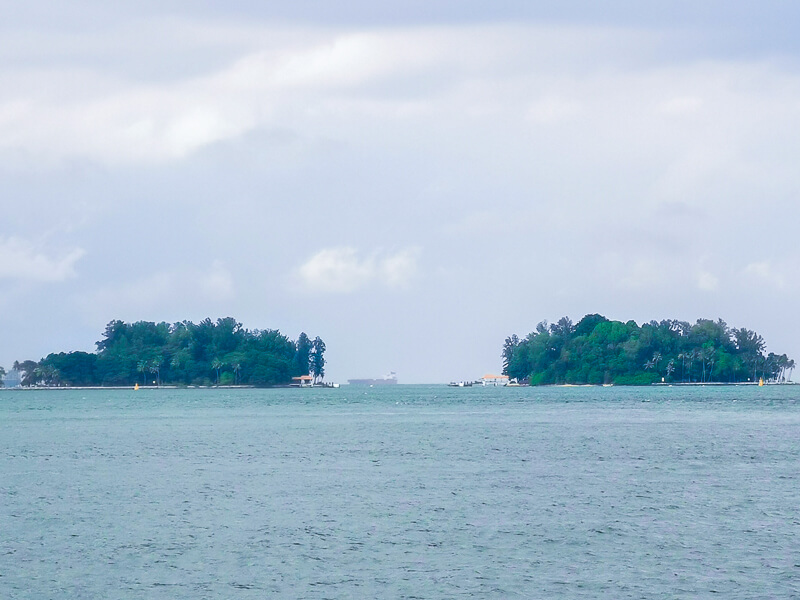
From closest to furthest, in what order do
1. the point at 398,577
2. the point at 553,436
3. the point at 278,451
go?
the point at 398,577 < the point at 278,451 < the point at 553,436

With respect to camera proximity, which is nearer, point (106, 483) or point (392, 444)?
point (106, 483)

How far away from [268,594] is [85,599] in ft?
16.0

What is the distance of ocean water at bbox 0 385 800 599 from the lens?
3198cm

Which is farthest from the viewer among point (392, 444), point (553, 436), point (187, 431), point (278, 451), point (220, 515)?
point (187, 431)

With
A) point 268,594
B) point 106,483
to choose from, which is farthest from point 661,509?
point 106,483

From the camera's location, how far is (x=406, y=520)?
140ft

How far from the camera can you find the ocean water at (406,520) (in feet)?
105

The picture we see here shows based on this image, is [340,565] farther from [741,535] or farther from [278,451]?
[278,451]

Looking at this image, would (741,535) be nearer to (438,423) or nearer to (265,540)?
(265,540)

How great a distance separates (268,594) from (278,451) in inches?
1880

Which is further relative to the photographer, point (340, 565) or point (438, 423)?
point (438, 423)

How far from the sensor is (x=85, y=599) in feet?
99.5

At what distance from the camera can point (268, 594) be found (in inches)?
1208

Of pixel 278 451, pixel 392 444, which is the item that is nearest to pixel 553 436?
pixel 392 444
